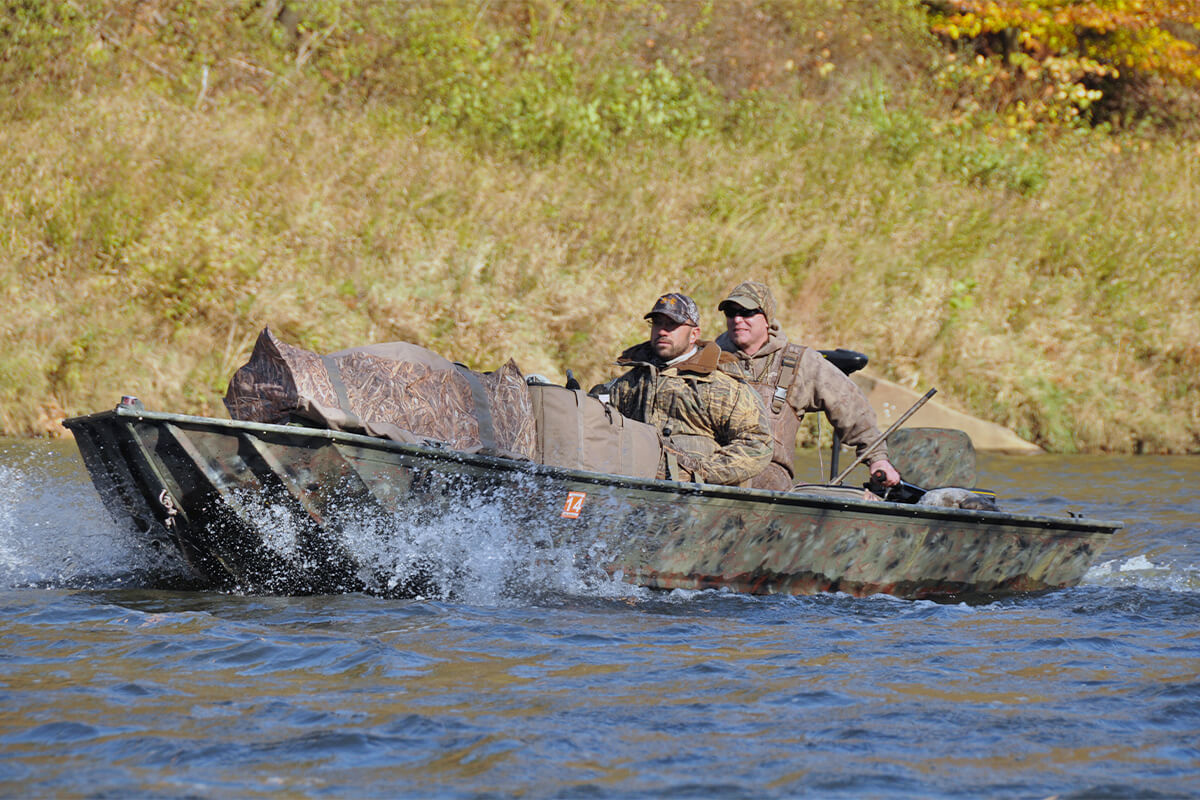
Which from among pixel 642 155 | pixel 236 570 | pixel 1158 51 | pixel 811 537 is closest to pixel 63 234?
pixel 642 155

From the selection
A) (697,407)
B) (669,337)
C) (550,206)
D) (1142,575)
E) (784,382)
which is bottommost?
(1142,575)

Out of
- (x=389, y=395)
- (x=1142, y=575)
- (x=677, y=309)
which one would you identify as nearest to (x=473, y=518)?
(x=389, y=395)

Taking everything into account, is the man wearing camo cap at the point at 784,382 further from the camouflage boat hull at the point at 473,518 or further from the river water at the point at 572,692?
the river water at the point at 572,692

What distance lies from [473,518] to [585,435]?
71 centimetres

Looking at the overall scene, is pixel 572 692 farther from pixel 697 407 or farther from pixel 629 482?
pixel 697 407

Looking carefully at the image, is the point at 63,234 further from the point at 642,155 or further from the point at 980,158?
the point at 980,158

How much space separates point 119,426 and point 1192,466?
11115mm

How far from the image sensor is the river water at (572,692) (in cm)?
407

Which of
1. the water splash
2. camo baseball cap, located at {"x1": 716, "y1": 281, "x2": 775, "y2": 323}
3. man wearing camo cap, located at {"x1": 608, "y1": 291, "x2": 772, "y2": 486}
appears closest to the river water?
the water splash

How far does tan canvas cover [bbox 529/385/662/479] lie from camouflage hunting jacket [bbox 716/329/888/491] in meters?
1.10

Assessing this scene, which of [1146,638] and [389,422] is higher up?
[389,422]

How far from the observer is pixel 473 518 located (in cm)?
625

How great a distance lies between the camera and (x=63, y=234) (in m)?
13.6

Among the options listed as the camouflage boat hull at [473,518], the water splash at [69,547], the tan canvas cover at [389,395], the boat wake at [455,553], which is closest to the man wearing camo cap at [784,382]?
the camouflage boat hull at [473,518]
